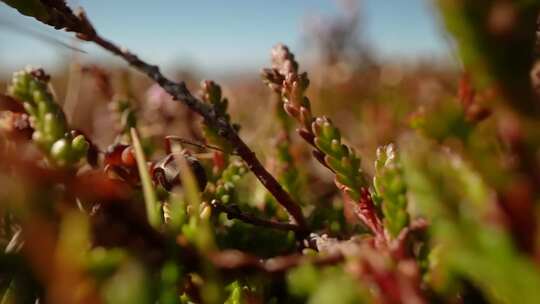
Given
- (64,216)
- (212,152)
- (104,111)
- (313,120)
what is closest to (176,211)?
(64,216)

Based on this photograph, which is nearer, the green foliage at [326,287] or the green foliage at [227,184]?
the green foliage at [326,287]

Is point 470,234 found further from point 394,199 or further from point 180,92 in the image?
point 180,92

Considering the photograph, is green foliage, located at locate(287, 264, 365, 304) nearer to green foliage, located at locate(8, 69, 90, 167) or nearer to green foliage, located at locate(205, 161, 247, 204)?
green foliage, located at locate(8, 69, 90, 167)

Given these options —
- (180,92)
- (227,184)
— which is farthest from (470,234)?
(227,184)

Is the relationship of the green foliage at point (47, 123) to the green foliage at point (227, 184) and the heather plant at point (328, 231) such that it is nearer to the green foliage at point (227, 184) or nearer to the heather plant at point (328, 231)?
the heather plant at point (328, 231)

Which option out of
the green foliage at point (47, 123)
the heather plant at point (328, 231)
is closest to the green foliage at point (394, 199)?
the heather plant at point (328, 231)

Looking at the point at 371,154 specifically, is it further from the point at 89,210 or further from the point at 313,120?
the point at 89,210

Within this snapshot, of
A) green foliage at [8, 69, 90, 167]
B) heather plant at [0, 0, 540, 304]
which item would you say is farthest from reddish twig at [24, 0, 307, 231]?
green foliage at [8, 69, 90, 167]

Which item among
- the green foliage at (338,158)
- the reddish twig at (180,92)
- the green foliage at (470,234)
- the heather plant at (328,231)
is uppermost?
the reddish twig at (180,92)
